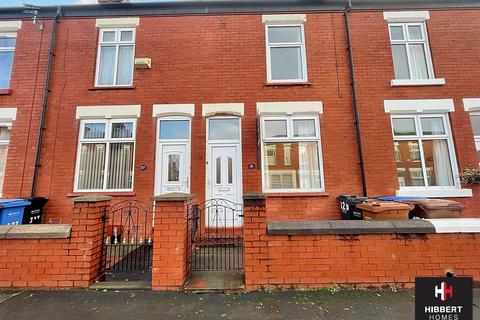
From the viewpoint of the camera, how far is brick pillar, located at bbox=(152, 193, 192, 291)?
3.61 metres

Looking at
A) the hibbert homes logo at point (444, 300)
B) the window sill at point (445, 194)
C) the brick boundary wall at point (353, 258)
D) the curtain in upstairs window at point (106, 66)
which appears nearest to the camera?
the hibbert homes logo at point (444, 300)

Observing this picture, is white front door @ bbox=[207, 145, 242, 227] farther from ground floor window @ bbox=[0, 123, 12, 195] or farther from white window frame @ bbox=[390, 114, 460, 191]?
ground floor window @ bbox=[0, 123, 12, 195]

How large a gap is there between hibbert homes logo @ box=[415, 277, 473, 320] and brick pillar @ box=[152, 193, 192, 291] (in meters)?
2.87

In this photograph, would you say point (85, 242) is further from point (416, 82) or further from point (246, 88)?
point (416, 82)

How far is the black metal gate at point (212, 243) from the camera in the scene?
14.6 feet

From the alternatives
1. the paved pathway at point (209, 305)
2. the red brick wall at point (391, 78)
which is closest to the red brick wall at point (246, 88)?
the red brick wall at point (391, 78)

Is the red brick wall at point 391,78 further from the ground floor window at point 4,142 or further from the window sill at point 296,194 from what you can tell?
the ground floor window at point 4,142

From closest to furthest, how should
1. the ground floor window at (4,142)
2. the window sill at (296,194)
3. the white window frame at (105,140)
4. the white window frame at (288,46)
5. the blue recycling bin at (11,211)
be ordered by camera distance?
the blue recycling bin at (11,211) → the window sill at (296,194) → the white window frame at (105,140) → the ground floor window at (4,142) → the white window frame at (288,46)

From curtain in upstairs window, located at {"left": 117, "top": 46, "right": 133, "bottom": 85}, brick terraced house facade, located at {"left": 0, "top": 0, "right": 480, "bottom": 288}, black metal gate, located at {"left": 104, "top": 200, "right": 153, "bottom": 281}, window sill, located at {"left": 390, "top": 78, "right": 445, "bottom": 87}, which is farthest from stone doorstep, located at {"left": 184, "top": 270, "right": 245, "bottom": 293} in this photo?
window sill, located at {"left": 390, "top": 78, "right": 445, "bottom": 87}

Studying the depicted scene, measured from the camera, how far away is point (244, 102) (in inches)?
287

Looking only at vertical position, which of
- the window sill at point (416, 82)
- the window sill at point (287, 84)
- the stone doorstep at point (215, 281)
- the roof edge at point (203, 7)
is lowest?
the stone doorstep at point (215, 281)

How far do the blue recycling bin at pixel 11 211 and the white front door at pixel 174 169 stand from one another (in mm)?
3161

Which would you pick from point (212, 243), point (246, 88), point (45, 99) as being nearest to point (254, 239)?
point (212, 243)

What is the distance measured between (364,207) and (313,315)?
2.92 m
